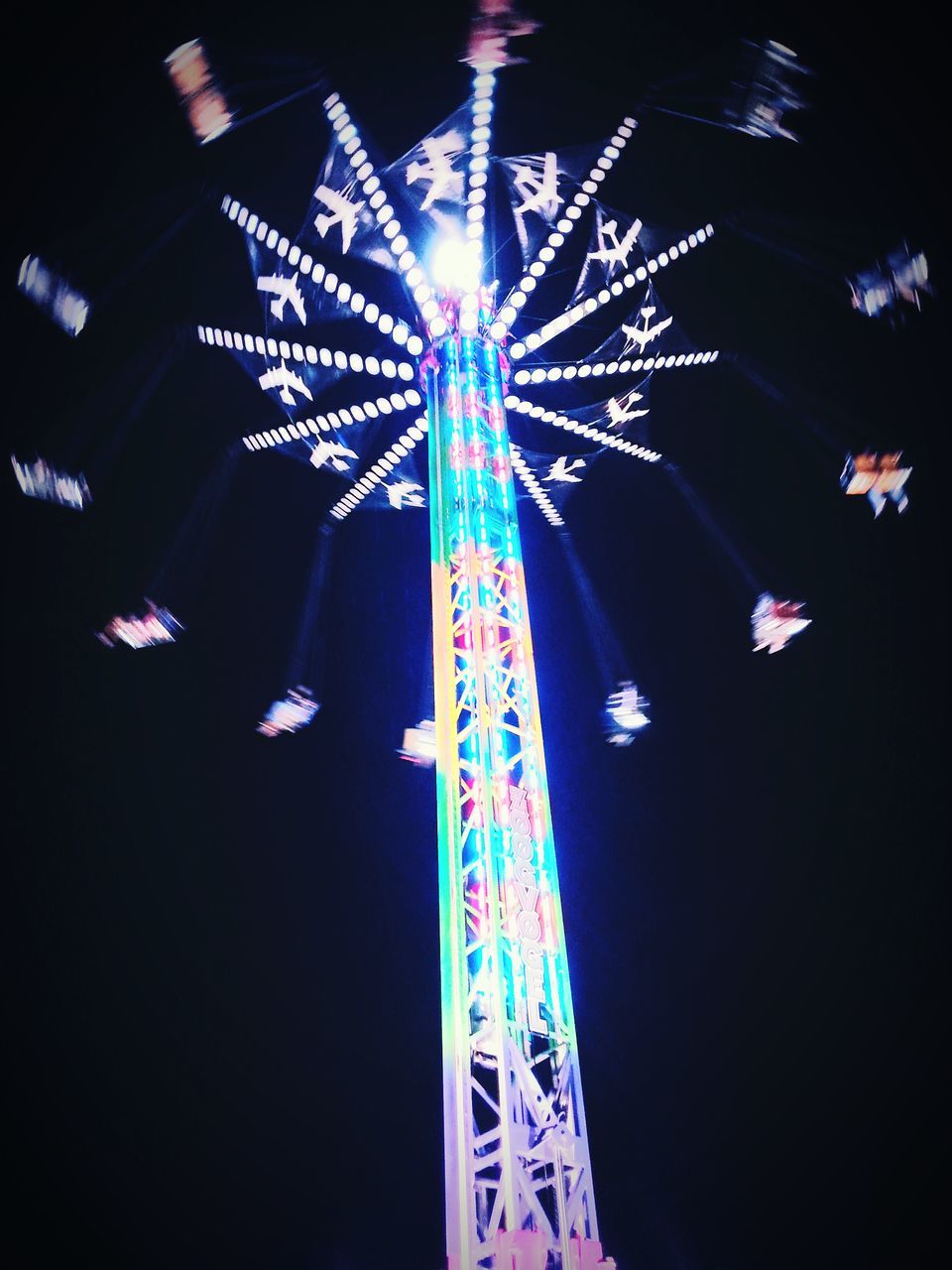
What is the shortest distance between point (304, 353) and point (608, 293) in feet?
6.51

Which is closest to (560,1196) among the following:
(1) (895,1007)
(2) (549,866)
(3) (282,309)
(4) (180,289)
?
(2) (549,866)

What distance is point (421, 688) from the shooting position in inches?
247

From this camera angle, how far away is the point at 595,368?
5.54 meters

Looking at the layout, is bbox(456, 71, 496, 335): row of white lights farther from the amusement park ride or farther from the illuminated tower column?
the illuminated tower column

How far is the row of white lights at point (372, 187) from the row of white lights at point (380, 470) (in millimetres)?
1027

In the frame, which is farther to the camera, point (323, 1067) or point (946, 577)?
point (946, 577)

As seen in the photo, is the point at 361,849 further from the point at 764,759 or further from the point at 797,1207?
the point at 797,1207

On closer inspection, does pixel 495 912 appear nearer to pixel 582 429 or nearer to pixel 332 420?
pixel 332 420

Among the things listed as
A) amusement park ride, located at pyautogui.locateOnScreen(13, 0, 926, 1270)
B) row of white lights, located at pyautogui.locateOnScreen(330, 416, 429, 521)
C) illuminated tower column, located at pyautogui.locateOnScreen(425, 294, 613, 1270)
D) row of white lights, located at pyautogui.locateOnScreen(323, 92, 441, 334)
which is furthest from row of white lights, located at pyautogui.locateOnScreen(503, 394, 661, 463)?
row of white lights, located at pyautogui.locateOnScreen(323, 92, 441, 334)

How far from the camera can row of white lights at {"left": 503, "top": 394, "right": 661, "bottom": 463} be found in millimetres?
5512

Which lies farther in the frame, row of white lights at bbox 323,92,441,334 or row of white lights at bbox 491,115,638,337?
row of white lights at bbox 491,115,638,337

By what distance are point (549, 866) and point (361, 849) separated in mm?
2564

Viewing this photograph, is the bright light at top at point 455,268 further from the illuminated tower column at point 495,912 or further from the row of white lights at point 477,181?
the illuminated tower column at point 495,912

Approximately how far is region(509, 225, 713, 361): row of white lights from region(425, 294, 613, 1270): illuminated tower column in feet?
3.11
